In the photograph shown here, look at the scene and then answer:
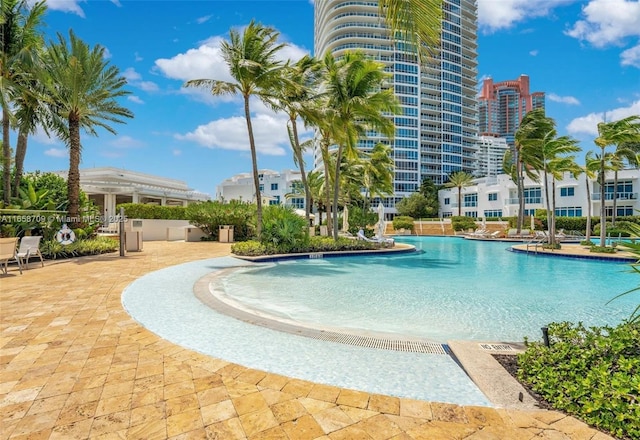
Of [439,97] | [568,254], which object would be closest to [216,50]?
[568,254]

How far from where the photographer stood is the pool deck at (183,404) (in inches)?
88.7

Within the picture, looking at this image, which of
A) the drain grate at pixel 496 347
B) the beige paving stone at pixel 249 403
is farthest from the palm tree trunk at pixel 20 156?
the drain grate at pixel 496 347

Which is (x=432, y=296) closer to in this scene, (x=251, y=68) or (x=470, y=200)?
(x=251, y=68)

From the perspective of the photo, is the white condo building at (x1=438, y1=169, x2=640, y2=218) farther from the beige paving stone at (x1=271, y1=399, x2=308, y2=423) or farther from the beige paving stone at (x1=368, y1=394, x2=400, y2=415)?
the beige paving stone at (x1=271, y1=399, x2=308, y2=423)

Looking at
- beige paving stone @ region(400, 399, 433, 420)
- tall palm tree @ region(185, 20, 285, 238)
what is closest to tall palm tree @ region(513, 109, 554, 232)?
tall palm tree @ region(185, 20, 285, 238)

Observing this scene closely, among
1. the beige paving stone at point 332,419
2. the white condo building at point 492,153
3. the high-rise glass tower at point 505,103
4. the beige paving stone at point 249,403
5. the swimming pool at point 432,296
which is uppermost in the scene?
the high-rise glass tower at point 505,103

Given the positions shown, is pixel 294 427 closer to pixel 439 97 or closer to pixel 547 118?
pixel 547 118

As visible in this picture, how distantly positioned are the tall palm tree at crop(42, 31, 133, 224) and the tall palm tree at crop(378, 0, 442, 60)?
1242 cm

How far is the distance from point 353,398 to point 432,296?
519 centimetres

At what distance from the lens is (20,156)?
13203 millimetres

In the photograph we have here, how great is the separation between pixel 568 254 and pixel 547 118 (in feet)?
57.9

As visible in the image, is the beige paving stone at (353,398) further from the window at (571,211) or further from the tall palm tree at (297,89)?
the window at (571,211)

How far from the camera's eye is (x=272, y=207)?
1450 cm

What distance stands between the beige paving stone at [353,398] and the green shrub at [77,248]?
1228 centimetres
